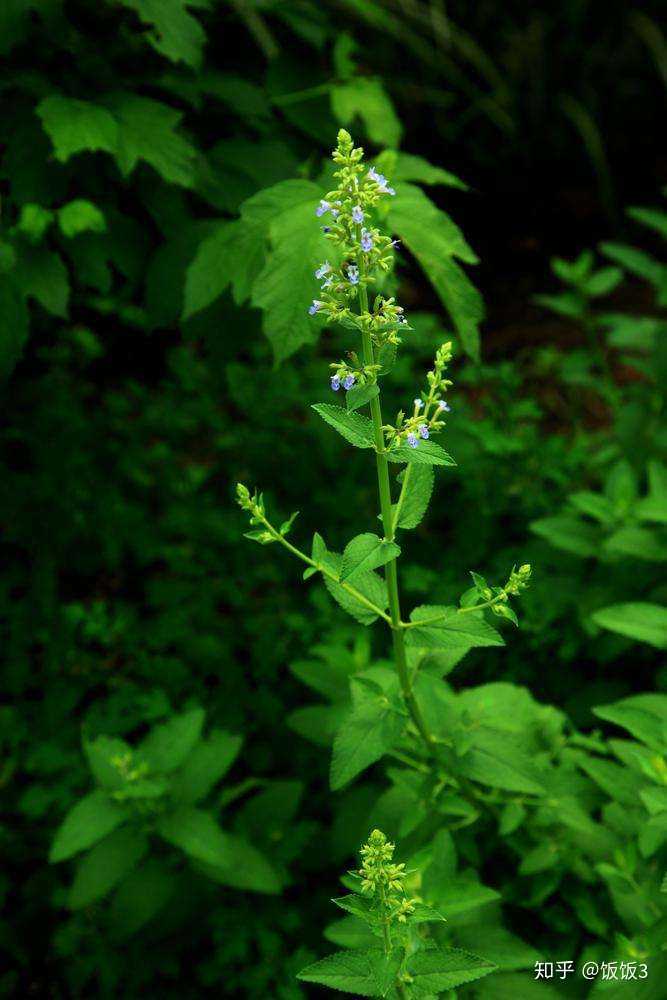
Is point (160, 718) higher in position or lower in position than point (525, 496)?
lower

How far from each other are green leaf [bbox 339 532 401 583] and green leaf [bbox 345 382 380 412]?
0.23 meters

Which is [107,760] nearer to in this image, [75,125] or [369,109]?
[75,125]

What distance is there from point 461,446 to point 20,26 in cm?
193

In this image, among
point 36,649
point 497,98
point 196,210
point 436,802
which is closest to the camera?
point 436,802

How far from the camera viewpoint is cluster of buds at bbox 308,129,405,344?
144 cm

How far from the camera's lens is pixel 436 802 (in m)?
2.02

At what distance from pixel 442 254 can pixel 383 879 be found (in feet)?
4.71

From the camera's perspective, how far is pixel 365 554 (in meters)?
1.56

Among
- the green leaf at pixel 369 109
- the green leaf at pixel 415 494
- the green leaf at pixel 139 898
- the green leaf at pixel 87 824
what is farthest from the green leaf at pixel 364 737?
the green leaf at pixel 369 109

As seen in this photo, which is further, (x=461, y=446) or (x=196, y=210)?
(x=461, y=446)

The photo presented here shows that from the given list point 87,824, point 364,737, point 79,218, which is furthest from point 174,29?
point 87,824

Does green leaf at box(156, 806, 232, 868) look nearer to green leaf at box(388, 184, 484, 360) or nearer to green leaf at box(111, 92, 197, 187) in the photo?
green leaf at box(388, 184, 484, 360)

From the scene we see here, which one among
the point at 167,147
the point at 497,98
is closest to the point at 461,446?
the point at 167,147

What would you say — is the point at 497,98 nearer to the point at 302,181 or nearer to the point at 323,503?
the point at 323,503
